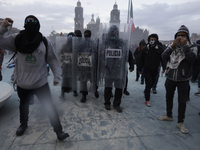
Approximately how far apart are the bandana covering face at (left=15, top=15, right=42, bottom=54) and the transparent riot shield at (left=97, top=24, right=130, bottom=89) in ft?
5.37

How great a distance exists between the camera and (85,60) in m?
3.70

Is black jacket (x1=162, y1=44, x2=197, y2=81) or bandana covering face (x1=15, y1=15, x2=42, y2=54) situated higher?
bandana covering face (x1=15, y1=15, x2=42, y2=54)

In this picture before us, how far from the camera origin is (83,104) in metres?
3.88

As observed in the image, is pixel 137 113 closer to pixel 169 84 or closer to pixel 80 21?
pixel 169 84

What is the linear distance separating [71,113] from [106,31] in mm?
2112

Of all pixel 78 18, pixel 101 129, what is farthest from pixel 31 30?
pixel 78 18

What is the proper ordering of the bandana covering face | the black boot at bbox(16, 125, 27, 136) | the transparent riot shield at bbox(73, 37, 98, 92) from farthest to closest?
the transparent riot shield at bbox(73, 37, 98, 92), the black boot at bbox(16, 125, 27, 136), the bandana covering face

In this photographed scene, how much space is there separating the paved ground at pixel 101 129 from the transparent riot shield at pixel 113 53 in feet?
2.75

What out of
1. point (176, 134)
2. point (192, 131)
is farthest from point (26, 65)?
point (192, 131)

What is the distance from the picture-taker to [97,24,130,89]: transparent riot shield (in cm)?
326

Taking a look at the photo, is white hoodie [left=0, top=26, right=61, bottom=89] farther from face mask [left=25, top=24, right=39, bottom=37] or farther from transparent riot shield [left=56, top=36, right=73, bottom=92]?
transparent riot shield [left=56, top=36, right=73, bottom=92]

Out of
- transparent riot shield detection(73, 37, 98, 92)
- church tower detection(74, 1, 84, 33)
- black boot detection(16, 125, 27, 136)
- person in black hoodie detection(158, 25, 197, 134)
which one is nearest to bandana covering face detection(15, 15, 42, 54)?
black boot detection(16, 125, 27, 136)

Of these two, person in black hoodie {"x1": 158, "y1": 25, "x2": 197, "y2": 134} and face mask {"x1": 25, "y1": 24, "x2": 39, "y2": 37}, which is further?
person in black hoodie {"x1": 158, "y1": 25, "x2": 197, "y2": 134}

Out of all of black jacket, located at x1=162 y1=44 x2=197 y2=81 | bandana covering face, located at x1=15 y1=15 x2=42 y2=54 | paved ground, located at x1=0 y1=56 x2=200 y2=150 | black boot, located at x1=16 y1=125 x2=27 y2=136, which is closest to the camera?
bandana covering face, located at x1=15 y1=15 x2=42 y2=54
